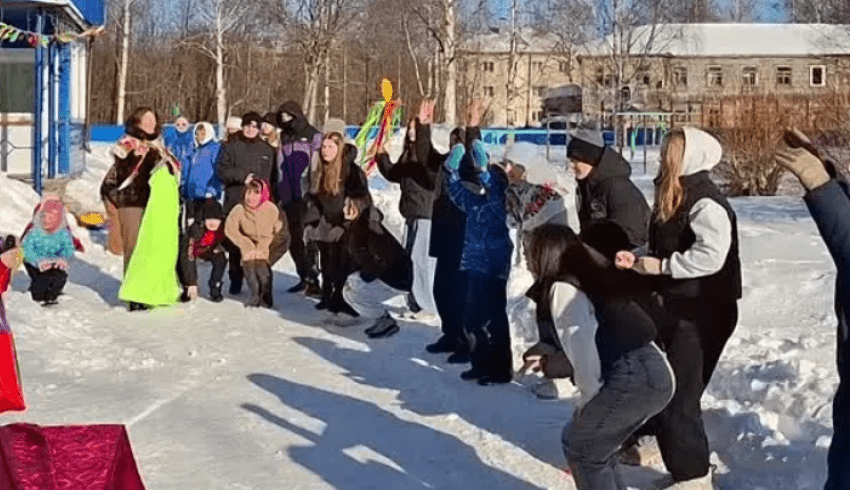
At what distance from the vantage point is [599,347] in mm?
4844

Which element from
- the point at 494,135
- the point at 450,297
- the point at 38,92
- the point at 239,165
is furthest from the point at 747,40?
the point at 450,297

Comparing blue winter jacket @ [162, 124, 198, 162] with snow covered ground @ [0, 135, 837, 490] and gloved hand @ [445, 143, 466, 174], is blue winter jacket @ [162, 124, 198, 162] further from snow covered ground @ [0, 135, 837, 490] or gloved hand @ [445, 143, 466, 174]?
gloved hand @ [445, 143, 466, 174]

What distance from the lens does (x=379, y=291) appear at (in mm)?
9570

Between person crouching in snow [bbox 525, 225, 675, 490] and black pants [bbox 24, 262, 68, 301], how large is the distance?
666cm

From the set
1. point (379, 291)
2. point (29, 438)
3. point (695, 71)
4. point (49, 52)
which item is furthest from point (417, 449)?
point (695, 71)

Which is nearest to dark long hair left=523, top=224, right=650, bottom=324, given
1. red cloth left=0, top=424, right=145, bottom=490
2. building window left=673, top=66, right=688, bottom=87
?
red cloth left=0, top=424, right=145, bottom=490

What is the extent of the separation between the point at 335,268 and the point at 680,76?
202 ft

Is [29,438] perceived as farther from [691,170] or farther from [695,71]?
[695,71]

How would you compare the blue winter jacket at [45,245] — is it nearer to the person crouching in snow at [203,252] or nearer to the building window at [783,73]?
the person crouching in snow at [203,252]

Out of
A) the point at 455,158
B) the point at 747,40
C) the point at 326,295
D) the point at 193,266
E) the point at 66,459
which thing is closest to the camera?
the point at 66,459

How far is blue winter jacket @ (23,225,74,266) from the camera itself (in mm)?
10695

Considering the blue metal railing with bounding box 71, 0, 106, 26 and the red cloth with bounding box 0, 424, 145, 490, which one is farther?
the blue metal railing with bounding box 71, 0, 106, 26

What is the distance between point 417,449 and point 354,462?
1.21 feet

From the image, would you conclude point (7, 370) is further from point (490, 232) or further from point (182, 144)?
point (182, 144)
